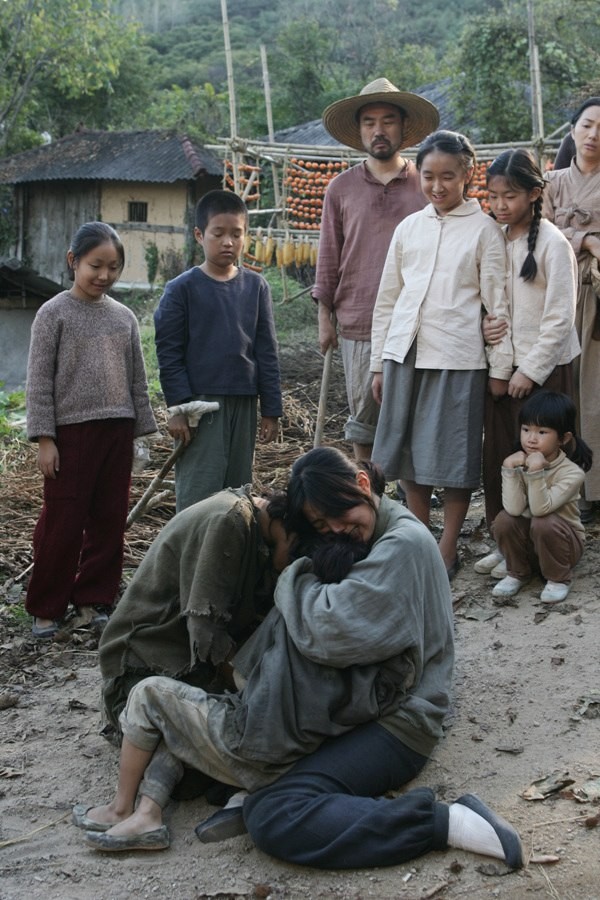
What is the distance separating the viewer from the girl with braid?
4137 millimetres

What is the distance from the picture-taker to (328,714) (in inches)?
110

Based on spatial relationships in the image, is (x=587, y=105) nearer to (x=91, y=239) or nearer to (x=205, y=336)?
(x=205, y=336)

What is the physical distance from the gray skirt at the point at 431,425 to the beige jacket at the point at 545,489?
0.22 metres

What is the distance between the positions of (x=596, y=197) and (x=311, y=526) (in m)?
2.57

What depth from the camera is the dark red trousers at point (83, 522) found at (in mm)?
4344

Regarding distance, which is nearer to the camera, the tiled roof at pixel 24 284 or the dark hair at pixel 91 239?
the dark hair at pixel 91 239

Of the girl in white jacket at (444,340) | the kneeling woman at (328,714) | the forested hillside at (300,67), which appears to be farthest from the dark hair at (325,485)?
the forested hillside at (300,67)

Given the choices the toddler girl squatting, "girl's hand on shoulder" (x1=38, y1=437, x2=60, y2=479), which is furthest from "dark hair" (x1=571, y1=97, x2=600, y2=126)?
"girl's hand on shoulder" (x1=38, y1=437, x2=60, y2=479)

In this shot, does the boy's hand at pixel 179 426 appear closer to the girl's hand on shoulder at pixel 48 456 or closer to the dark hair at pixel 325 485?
the girl's hand on shoulder at pixel 48 456

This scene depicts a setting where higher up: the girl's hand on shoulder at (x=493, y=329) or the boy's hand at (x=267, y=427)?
the girl's hand on shoulder at (x=493, y=329)

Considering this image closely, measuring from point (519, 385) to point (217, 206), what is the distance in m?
1.54

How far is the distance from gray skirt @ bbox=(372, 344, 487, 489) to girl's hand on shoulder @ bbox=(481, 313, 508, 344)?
0.15 m

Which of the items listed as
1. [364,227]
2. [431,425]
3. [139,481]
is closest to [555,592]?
[431,425]

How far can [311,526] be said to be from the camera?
9.78ft
